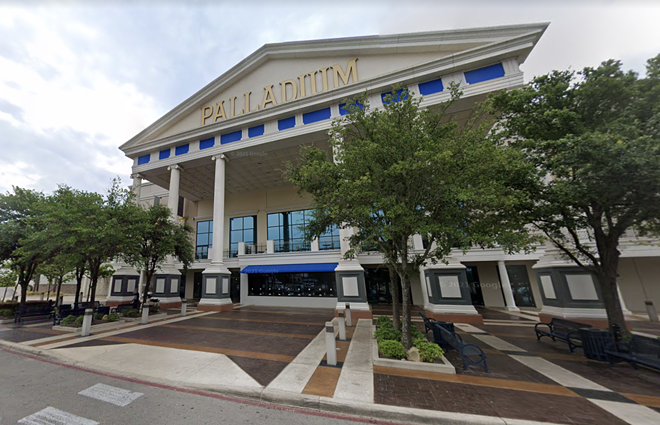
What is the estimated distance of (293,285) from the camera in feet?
60.3

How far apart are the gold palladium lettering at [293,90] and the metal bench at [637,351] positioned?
15450mm

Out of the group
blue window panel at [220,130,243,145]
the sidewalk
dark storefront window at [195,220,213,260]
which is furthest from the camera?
dark storefront window at [195,220,213,260]

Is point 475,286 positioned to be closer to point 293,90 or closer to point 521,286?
point 521,286

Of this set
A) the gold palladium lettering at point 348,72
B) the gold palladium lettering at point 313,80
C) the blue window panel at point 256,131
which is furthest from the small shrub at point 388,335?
the gold palladium lettering at point 313,80

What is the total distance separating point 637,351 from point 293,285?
16.3m

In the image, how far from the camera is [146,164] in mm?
19984

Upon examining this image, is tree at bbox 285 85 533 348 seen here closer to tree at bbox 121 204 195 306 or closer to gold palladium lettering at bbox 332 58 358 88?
gold palladium lettering at bbox 332 58 358 88

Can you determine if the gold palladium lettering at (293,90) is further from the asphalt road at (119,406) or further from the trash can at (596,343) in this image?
the asphalt road at (119,406)

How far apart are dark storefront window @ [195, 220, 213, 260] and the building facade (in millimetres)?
2093

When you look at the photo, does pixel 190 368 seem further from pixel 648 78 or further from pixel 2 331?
pixel 648 78

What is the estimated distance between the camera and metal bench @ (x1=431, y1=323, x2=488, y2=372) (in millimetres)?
5457

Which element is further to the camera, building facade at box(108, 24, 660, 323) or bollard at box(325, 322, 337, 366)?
building facade at box(108, 24, 660, 323)

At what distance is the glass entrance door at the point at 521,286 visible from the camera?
16125mm

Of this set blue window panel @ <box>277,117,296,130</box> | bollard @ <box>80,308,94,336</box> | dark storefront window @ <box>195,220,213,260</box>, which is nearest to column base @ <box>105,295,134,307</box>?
dark storefront window @ <box>195,220,213,260</box>
